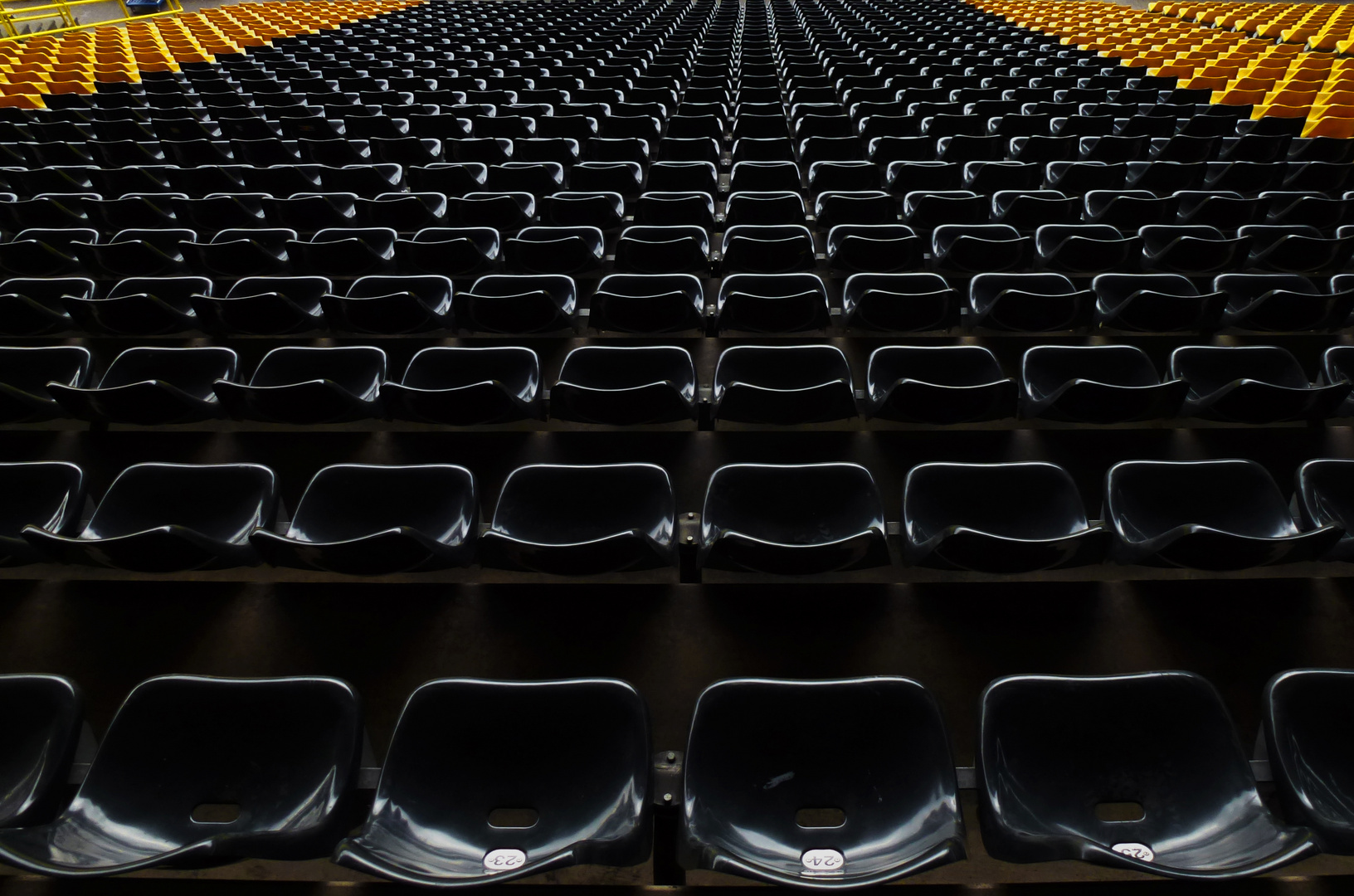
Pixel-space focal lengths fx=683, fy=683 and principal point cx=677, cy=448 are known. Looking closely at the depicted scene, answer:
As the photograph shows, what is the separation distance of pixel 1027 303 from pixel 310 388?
2.57m

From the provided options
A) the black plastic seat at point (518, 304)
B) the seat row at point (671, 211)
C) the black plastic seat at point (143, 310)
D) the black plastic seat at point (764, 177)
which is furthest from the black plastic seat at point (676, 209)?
the black plastic seat at point (143, 310)

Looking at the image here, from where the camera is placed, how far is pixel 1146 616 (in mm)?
1778

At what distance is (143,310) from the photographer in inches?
112

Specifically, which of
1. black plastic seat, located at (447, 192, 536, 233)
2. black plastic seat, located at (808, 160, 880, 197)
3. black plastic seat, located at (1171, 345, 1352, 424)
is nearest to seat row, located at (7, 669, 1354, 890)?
black plastic seat, located at (1171, 345, 1352, 424)

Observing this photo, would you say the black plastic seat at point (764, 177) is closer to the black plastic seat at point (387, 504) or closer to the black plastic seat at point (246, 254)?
the black plastic seat at point (246, 254)

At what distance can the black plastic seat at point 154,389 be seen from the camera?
2.19m

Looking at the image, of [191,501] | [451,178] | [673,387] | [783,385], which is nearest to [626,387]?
[673,387]

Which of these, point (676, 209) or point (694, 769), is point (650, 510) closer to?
point (694, 769)

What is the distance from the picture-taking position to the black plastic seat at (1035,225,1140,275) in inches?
122

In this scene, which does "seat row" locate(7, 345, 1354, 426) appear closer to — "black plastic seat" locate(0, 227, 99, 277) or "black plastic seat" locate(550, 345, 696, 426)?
"black plastic seat" locate(550, 345, 696, 426)

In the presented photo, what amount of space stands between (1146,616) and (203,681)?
2.21m

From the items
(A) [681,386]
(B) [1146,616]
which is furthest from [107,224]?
(B) [1146,616]

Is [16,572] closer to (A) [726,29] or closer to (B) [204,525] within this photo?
(B) [204,525]

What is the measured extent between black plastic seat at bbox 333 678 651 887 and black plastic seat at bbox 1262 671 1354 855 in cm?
115
